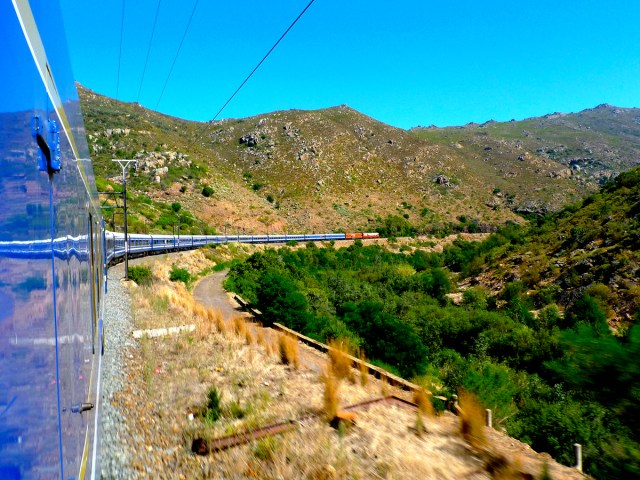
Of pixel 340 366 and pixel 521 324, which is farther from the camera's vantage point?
pixel 521 324

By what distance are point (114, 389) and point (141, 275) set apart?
73.6 feet

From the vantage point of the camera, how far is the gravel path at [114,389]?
228 inches

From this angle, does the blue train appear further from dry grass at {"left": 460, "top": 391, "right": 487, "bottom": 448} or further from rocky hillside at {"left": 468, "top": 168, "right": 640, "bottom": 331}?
rocky hillside at {"left": 468, "top": 168, "right": 640, "bottom": 331}

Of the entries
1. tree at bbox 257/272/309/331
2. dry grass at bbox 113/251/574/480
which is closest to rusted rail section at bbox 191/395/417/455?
dry grass at bbox 113/251/574/480

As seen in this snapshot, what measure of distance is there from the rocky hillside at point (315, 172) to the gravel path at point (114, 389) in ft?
151

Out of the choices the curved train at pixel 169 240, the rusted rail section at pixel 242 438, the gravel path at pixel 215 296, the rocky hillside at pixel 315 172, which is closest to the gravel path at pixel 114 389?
the rusted rail section at pixel 242 438

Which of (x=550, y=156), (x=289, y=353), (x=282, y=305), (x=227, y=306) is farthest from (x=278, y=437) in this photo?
(x=550, y=156)

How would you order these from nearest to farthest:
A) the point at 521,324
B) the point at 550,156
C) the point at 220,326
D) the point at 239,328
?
the point at 239,328, the point at 220,326, the point at 521,324, the point at 550,156

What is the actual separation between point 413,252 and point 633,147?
13114 centimetres

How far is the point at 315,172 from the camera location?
98.2 m

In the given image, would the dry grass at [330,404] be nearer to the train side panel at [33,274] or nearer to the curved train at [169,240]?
the train side panel at [33,274]

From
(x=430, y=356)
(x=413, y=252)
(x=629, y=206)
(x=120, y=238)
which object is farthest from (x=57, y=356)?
(x=413, y=252)

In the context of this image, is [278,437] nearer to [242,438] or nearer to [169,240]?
[242,438]

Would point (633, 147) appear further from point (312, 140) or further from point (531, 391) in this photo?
point (531, 391)
